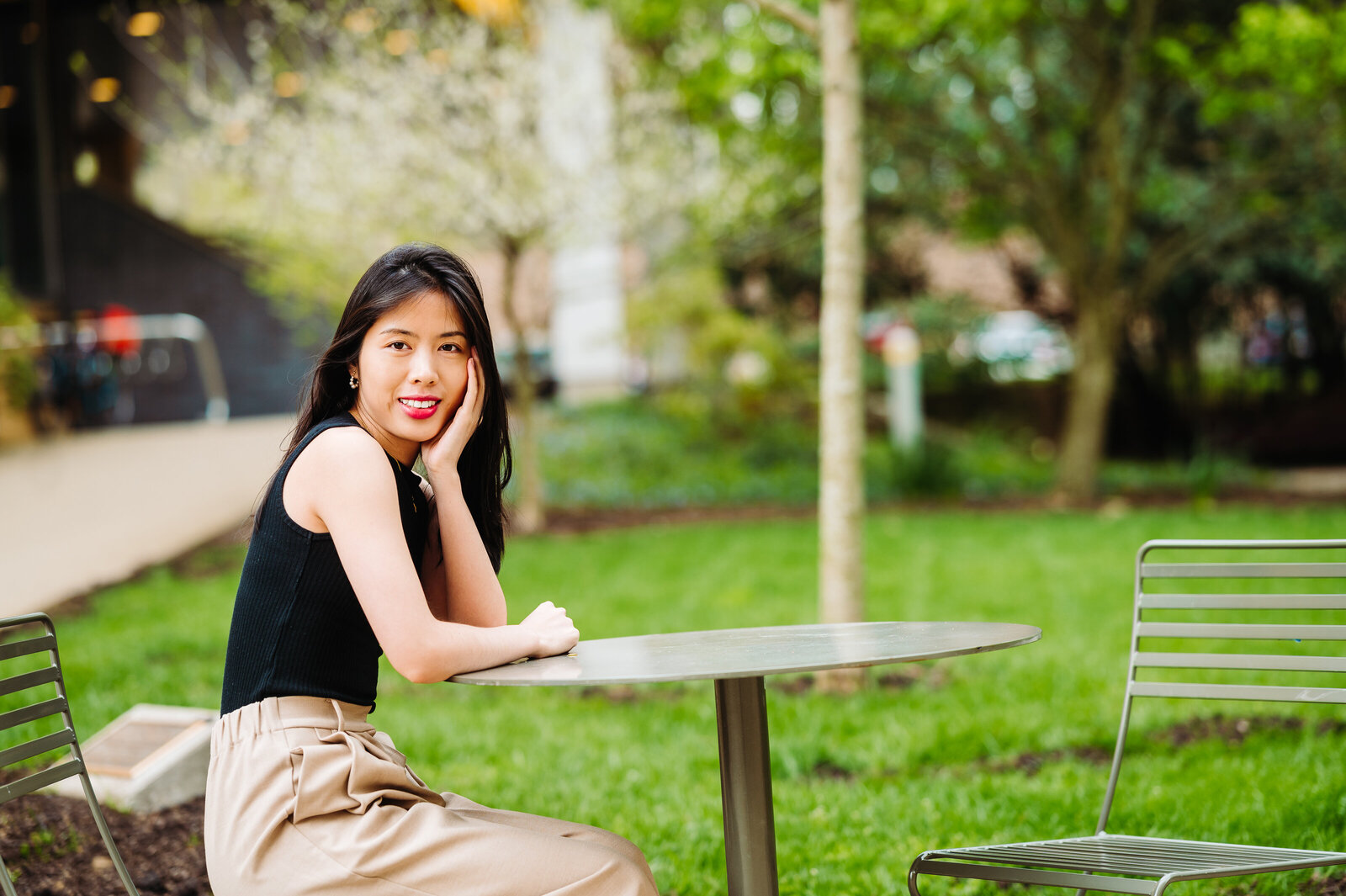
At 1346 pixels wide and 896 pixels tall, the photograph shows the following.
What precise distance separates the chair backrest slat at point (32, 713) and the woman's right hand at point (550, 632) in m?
0.90

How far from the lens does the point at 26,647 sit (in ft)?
7.70

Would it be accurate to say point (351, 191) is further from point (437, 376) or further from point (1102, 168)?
point (437, 376)

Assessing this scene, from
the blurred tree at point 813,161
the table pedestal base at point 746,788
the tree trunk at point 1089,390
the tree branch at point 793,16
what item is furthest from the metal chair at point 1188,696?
the tree trunk at point 1089,390

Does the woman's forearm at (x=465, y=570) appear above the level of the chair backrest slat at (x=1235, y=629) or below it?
above

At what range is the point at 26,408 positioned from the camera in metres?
13.1

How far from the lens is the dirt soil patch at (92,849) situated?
11.4 feet

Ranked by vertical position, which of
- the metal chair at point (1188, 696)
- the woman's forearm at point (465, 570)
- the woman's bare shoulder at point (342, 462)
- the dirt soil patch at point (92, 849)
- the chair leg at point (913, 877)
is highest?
the woman's bare shoulder at point (342, 462)

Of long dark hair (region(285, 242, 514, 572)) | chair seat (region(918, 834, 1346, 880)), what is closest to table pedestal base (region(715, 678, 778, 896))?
chair seat (region(918, 834, 1346, 880))

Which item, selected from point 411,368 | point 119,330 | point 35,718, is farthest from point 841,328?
point 119,330

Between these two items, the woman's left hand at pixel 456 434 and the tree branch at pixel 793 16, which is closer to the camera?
the woman's left hand at pixel 456 434

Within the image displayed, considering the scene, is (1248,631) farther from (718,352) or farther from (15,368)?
(15,368)

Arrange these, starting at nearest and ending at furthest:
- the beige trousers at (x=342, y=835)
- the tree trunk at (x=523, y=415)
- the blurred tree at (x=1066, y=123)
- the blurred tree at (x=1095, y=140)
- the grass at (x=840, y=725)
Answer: the beige trousers at (x=342, y=835)
the grass at (x=840, y=725)
the blurred tree at (x=1066, y=123)
the tree trunk at (x=523, y=415)
the blurred tree at (x=1095, y=140)

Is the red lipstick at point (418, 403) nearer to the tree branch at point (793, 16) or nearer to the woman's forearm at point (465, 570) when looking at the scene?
the woman's forearm at point (465, 570)

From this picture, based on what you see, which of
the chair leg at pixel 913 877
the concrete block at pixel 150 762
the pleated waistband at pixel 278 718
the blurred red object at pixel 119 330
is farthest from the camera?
the blurred red object at pixel 119 330
